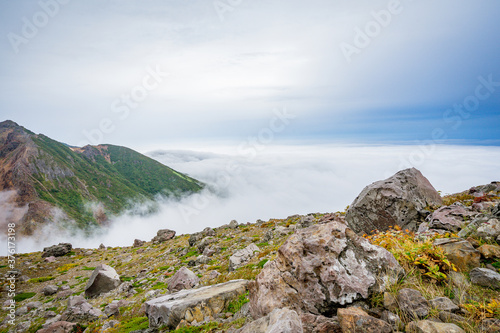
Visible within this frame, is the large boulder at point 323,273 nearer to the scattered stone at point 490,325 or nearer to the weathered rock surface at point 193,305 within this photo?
the scattered stone at point 490,325

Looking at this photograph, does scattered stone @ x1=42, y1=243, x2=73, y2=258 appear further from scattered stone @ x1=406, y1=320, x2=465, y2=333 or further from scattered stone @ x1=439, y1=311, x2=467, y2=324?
scattered stone @ x1=439, y1=311, x2=467, y2=324

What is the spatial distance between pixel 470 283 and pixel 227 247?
78.2 ft

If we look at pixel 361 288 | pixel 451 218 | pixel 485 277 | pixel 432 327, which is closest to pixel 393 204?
pixel 451 218

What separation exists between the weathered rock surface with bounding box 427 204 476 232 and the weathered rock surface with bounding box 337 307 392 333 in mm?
8471


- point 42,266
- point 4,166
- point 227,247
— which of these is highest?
point 4,166

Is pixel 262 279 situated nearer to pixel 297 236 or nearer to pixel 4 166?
pixel 297 236

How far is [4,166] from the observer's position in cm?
19275

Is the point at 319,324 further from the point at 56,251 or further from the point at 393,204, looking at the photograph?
the point at 56,251

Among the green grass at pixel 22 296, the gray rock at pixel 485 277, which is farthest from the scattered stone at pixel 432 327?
the green grass at pixel 22 296

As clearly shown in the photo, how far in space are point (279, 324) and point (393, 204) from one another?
44.5 ft

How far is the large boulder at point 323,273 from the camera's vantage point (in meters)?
6.16

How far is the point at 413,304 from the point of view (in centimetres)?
527

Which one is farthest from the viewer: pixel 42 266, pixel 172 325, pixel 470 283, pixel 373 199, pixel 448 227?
pixel 42 266

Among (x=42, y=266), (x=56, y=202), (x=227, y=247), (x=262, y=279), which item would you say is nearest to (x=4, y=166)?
(x=56, y=202)
